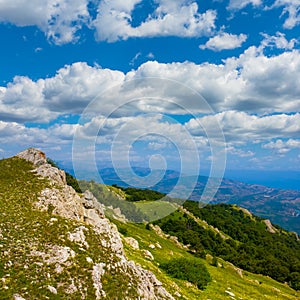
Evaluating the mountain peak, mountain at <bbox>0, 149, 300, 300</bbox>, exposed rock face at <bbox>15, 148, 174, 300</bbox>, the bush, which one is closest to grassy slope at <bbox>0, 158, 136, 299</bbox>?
mountain at <bbox>0, 149, 300, 300</bbox>

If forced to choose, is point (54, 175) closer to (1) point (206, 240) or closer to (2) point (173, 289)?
(2) point (173, 289)

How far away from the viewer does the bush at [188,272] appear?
40.9 metres

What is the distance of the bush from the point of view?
40.9 metres

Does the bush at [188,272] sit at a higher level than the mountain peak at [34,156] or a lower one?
lower

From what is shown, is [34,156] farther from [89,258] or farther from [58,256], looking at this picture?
[89,258]

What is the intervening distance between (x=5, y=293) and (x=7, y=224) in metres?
9.85

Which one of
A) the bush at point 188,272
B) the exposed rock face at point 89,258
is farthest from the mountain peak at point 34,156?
the bush at point 188,272

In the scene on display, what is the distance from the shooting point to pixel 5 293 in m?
17.6

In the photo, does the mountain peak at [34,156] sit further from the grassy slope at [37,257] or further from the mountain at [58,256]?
the grassy slope at [37,257]

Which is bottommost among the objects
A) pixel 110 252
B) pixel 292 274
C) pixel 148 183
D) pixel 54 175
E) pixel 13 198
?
pixel 292 274

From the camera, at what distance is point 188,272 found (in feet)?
136

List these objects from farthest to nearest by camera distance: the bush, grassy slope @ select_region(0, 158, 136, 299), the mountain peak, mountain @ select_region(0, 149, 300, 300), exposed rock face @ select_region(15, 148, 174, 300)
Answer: the mountain peak < the bush < exposed rock face @ select_region(15, 148, 174, 300) < mountain @ select_region(0, 149, 300, 300) < grassy slope @ select_region(0, 158, 136, 299)

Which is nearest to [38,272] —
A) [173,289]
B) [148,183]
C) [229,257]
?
[173,289]

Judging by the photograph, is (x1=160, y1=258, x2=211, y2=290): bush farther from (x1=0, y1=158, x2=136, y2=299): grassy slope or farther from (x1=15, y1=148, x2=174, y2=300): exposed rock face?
(x1=0, y1=158, x2=136, y2=299): grassy slope
